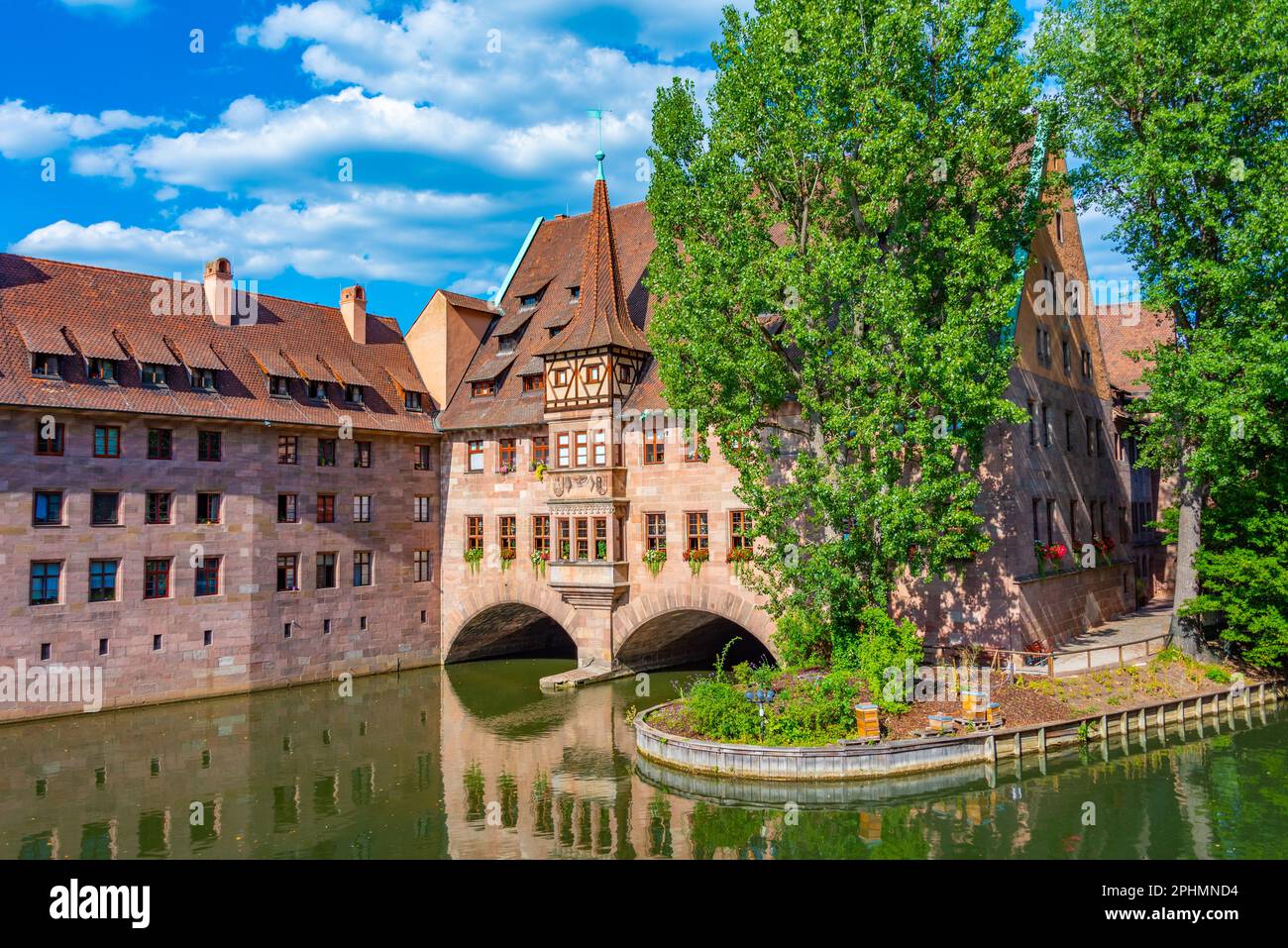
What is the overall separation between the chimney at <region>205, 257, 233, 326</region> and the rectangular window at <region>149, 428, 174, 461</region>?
18.3 ft

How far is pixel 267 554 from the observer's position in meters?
33.6

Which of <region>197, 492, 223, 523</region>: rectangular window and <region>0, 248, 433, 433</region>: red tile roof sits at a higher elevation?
<region>0, 248, 433, 433</region>: red tile roof

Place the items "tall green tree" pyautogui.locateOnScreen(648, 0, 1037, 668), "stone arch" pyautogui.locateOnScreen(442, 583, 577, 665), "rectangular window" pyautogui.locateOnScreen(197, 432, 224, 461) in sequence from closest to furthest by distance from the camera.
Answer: "tall green tree" pyautogui.locateOnScreen(648, 0, 1037, 668) < "rectangular window" pyautogui.locateOnScreen(197, 432, 224, 461) < "stone arch" pyautogui.locateOnScreen(442, 583, 577, 665)

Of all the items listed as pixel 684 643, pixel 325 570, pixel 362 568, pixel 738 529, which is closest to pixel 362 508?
pixel 362 568

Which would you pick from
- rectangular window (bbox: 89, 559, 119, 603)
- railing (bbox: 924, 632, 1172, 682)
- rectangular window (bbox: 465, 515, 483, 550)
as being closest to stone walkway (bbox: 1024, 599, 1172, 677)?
railing (bbox: 924, 632, 1172, 682)

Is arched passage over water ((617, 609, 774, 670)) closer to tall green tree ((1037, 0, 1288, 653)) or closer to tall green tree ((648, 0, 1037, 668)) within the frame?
tall green tree ((648, 0, 1037, 668))

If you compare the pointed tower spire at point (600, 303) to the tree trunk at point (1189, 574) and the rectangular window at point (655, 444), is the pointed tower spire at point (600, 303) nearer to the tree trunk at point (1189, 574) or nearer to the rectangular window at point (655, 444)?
the rectangular window at point (655, 444)

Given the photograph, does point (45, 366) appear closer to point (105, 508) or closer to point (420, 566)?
point (105, 508)

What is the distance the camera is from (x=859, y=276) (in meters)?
23.9

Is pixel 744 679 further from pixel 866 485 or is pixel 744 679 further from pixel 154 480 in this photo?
pixel 154 480

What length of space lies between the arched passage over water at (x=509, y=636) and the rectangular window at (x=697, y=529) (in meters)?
7.57

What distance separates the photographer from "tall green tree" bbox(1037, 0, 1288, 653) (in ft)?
80.2
